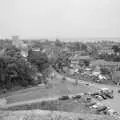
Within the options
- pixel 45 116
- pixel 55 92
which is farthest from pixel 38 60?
pixel 45 116

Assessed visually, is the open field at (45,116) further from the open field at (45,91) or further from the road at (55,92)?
the open field at (45,91)

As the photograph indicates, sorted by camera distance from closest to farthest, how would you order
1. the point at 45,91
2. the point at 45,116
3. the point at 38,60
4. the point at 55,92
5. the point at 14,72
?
the point at 45,116 → the point at 55,92 → the point at 45,91 → the point at 14,72 → the point at 38,60

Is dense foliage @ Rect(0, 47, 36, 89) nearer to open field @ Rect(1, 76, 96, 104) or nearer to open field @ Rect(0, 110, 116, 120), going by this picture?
open field @ Rect(1, 76, 96, 104)

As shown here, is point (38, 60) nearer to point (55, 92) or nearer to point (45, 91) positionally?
point (45, 91)

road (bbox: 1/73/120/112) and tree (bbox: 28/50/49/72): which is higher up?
tree (bbox: 28/50/49/72)

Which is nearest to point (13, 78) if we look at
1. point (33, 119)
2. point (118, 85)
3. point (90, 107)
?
point (33, 119)

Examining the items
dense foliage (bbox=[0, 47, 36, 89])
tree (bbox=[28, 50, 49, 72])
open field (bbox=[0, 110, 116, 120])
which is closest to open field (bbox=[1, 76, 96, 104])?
dense foliage (bbox=[0, 47, 36, 89])

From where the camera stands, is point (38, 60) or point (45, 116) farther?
point (38, 60)

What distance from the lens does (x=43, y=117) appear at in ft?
33.5

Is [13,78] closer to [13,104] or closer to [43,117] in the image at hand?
[13,104]

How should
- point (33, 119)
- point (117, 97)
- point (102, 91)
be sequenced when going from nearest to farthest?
point (33, 119), point (117, 97), point (102, 91)

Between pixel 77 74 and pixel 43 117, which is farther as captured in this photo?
pixel 77 74

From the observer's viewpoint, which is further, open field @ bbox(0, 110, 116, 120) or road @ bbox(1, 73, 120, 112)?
road @ bbox(1, 73, 120, 112)

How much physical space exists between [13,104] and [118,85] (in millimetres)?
11184
